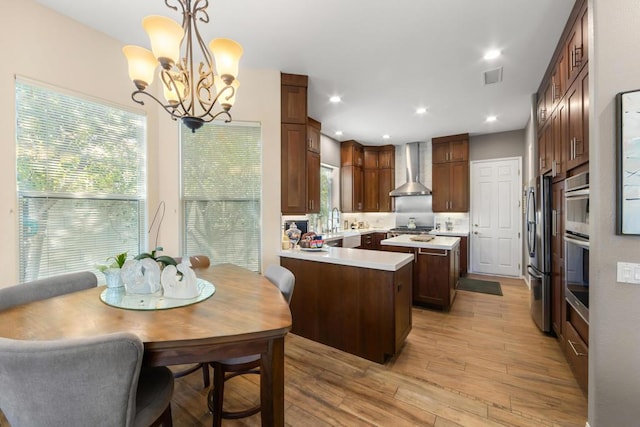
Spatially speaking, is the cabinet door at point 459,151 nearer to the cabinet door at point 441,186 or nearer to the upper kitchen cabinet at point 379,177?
the cabinet door at point 441,186

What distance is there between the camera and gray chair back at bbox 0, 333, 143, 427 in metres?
0.90

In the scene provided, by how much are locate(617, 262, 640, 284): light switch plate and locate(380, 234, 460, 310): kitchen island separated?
6.65ft

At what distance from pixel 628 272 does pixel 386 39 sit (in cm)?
244

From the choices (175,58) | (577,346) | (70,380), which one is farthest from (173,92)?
(577,346)

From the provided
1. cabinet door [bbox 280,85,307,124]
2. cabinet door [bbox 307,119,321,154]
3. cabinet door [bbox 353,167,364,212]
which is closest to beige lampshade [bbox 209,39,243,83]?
cabinet door [bbox 280,85,307,124]

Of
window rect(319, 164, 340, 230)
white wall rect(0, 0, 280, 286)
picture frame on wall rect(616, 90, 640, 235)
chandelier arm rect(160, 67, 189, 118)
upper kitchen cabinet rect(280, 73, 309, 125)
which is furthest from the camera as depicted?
window rect(319, 164, 340, 230)

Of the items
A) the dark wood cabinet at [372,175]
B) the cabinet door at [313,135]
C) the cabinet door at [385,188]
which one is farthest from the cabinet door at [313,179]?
the cabinet door at [385,188]

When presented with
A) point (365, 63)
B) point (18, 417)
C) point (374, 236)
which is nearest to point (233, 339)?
point (18, 417)

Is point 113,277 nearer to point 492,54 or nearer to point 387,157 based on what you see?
point 492,54

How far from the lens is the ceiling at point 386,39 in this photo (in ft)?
7.00

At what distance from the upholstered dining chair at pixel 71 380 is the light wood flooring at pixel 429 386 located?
0.96m

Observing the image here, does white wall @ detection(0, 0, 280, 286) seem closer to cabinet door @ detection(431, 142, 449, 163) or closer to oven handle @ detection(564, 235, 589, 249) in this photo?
oven handle @ detection(564, 235, 589, 249)

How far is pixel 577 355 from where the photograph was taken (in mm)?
2002

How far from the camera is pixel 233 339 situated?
1155 millimetres
